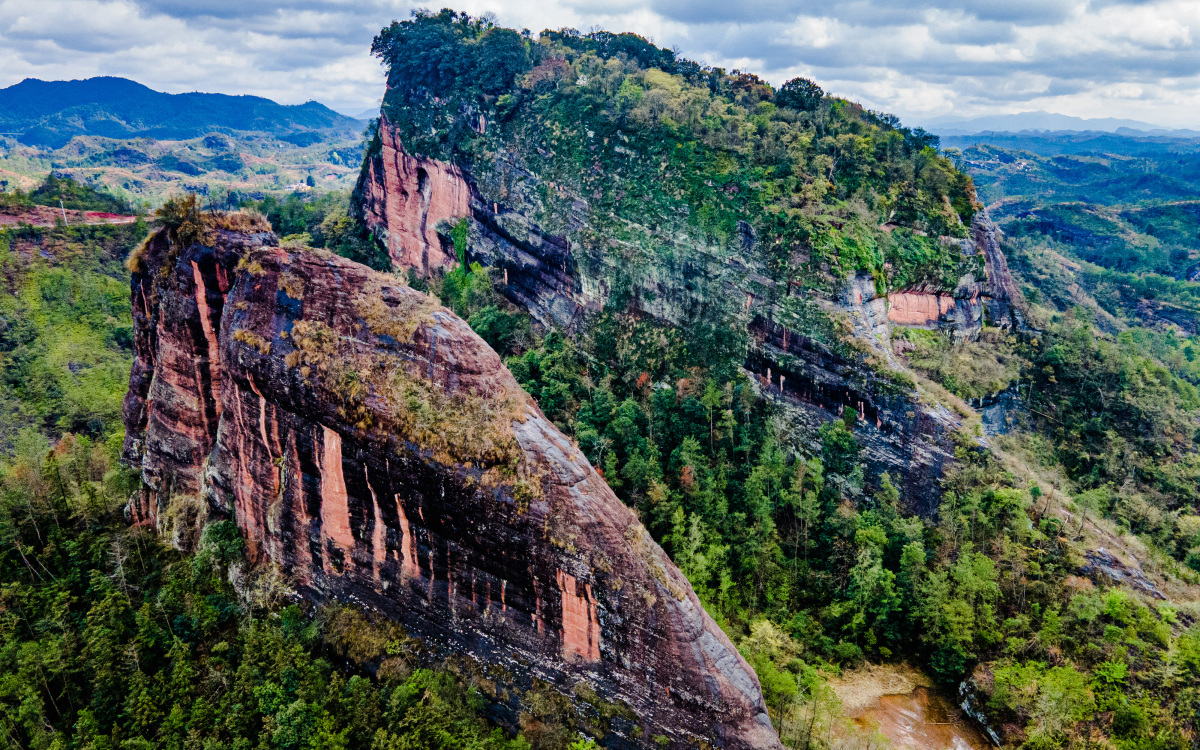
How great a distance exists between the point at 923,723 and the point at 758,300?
21943 millimetres

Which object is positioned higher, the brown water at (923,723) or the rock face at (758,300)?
the rock face at (758,300)

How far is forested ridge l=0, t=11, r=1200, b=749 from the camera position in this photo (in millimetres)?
19078

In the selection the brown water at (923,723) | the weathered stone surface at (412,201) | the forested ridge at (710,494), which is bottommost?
the brown water at (923,723)

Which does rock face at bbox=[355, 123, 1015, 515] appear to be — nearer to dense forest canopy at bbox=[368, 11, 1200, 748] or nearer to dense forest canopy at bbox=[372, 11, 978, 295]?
dense forest canopy at bbox=[368, 11, 1200, 748]

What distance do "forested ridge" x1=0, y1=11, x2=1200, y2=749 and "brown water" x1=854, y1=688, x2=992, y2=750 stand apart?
1.26 metres

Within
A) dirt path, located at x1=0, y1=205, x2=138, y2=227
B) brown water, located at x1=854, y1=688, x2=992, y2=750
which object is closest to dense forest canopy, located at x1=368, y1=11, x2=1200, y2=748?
brown water, located at x1=854, y1=688, x2=992, y2=750

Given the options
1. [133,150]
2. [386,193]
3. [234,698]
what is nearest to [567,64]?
[386,193]

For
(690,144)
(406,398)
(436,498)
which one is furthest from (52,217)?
(436,498)

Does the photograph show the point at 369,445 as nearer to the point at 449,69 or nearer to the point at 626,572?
the point at 626,572

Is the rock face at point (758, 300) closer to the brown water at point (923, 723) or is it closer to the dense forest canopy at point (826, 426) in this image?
the dense forest canopy at point (826, 426)

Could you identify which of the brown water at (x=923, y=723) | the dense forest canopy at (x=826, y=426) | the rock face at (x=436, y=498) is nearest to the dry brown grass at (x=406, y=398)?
the rock face at (x=436, y=498)

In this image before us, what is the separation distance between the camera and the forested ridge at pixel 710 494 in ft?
62.6

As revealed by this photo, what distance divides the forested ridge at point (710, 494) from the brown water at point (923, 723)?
126 cm

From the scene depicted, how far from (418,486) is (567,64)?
137 ft
